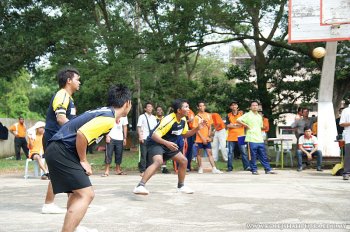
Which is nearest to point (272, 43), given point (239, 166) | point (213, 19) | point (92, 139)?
point (213, 19)

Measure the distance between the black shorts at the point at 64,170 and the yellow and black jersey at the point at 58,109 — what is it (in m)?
1.84

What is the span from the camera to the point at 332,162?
47.1 feet

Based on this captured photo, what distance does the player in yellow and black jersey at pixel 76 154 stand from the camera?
499 centimetres

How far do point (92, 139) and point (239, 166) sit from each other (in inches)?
440

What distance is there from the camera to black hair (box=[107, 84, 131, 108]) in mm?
5383

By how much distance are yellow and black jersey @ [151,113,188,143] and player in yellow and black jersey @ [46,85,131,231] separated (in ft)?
11.4

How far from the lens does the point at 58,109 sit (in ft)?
22.9

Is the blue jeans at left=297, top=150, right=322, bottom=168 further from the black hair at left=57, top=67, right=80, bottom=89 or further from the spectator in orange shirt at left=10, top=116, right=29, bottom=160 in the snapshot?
the spectator in orange shirt at left=10, top=116, right=29, bottom=160

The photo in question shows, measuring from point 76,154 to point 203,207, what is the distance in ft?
9.05

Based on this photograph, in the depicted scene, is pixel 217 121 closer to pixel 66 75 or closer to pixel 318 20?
pixel 318 20

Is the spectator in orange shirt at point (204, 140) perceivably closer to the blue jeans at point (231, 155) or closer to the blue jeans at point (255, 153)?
the blue jeans at point (231, 155)

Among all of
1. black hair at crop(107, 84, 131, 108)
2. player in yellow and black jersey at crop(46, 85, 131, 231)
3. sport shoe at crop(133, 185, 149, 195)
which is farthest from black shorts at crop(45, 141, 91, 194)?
sport shoe at crop(133, 185, 149, 195)

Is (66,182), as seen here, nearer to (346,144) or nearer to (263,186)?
(263,186)

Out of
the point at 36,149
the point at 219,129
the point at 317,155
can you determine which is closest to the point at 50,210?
the point at 36,149
